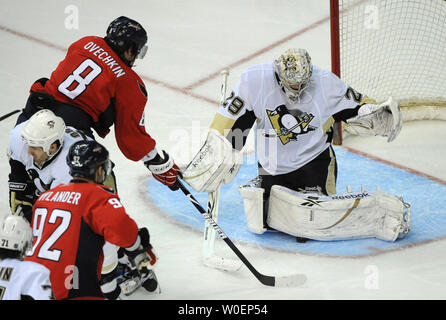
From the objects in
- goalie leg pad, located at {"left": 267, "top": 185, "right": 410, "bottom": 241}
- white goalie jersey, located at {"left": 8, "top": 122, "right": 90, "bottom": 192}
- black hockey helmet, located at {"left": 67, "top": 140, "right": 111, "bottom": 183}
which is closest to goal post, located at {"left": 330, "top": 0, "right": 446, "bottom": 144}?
goalie leg pad, located at {"left": 267, "top": 185, "right": 410, "bottom": 241}

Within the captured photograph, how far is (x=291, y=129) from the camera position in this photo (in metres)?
4.33

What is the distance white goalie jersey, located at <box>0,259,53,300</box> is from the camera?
9.78 ft

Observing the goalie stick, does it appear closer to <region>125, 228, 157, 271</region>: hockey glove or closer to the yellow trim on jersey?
the yellow trim on jersey

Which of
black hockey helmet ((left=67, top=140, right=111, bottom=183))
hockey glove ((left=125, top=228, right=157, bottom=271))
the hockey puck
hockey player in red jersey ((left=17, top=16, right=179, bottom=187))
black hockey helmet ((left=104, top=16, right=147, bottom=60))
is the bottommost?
the hockey puck

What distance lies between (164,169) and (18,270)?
1.31 m

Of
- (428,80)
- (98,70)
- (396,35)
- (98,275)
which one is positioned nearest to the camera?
(98,275)

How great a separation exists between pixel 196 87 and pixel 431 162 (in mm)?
1830

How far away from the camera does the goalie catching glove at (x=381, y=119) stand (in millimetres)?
4250

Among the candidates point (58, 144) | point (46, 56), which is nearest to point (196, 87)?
point (46, 56)

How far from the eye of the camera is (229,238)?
14.1ft

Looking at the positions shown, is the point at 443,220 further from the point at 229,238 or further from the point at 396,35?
the point at 396,35

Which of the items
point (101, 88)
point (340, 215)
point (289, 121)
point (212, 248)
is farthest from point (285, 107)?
point (101, 88)

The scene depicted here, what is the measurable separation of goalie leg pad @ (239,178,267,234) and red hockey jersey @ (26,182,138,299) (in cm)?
117

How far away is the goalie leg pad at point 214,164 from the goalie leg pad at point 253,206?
0.46ft
